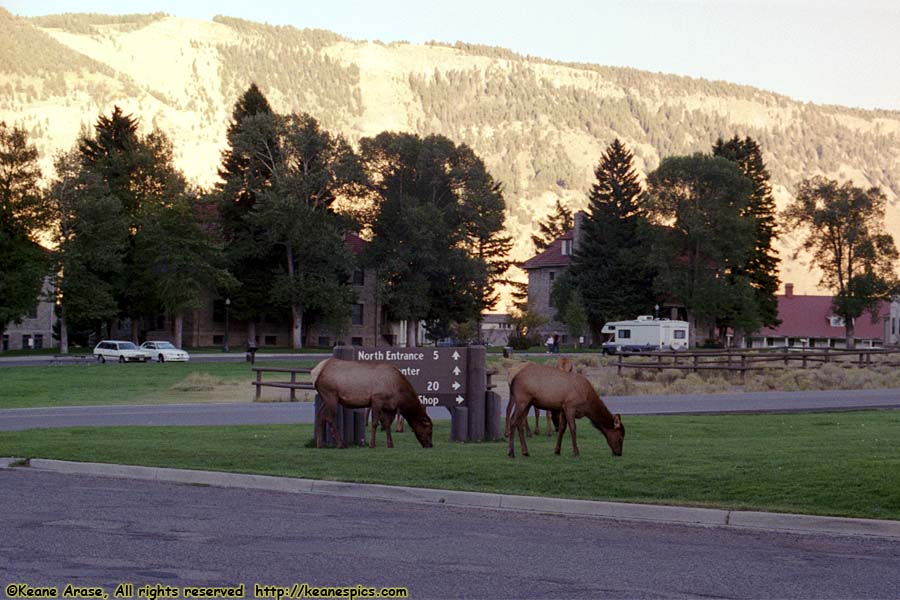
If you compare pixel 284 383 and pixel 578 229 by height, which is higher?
pixel 578 229

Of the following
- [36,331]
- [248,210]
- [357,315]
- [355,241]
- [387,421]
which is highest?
[248,210]

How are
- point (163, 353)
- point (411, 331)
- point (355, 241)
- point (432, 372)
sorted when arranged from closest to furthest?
1. point (432, 372)
2. point (163, 353)
3. point (411, 331)
4. point (355, 241)

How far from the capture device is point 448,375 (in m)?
21.3

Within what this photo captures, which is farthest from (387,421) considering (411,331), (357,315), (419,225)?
(357,315)

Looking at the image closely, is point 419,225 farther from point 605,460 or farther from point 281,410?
point 605,460

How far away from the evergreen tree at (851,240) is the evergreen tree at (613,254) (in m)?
14.2

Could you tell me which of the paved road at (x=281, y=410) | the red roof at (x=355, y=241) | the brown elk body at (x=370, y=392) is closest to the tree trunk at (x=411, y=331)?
the red roof at (x=355, y=241)

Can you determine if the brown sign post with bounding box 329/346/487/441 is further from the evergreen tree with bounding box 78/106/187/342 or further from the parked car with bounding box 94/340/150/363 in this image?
the evergreen tree with bounding box 78/106/187/342

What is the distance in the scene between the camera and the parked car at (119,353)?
239 feet

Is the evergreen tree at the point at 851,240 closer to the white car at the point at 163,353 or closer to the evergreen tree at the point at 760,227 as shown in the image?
the evergreen tree at the point at 760,227

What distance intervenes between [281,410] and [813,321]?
12028 cm

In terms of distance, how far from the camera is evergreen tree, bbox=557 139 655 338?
10688 cm

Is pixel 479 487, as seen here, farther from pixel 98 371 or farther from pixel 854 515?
pixel 98 371

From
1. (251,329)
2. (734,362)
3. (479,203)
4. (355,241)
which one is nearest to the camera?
(734,362)
